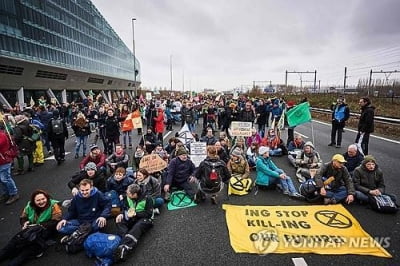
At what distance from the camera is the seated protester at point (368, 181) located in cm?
571

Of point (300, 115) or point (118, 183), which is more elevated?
point (300, 115)

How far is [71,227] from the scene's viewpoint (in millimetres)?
4590

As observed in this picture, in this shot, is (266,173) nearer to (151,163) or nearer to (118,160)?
(151,163)

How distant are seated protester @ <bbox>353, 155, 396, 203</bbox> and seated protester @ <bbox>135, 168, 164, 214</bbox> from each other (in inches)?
175

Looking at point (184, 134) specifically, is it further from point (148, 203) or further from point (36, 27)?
point (36, 27)

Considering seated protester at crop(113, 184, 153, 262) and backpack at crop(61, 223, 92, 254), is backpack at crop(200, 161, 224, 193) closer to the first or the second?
seated protester at crop(113, 184, 153, 262)

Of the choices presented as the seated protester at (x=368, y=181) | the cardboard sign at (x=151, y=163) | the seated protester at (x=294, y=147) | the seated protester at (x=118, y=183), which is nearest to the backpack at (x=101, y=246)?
the seated protester at (x=118, y=183)

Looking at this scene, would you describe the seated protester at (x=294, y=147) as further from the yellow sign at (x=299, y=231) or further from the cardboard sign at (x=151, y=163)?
the cardboard sign at (x=151, y=163)

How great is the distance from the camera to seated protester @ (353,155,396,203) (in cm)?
571

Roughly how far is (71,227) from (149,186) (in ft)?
5.51

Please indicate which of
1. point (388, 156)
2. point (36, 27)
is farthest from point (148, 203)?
point (36, 27)

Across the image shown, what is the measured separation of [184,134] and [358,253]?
24.4 ft

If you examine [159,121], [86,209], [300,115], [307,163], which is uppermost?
[300,115]

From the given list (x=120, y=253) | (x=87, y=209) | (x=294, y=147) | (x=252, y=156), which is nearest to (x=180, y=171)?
(x=87, y=209)
